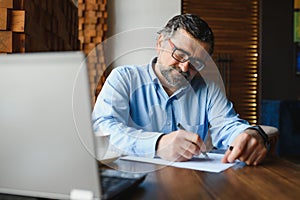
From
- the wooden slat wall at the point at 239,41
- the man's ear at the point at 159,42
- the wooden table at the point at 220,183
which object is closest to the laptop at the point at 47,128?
the wooden table at the point at 220,183

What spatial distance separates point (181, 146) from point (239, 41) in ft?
9.85

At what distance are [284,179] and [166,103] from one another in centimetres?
64

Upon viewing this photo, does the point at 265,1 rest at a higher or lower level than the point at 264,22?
higher

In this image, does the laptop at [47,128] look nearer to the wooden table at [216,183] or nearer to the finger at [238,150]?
the wooden table at [216,183]

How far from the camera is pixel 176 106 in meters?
1.37

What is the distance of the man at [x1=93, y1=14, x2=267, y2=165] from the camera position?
0.98 meters

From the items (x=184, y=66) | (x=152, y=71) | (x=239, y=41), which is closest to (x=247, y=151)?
(x=184, y=66)

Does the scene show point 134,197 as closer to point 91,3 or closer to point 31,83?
point 31,83

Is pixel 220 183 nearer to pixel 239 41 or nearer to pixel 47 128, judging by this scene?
pixel 47 128

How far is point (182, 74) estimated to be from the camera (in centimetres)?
127

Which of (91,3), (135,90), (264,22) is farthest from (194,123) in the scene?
(264,22)

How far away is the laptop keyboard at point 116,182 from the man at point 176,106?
10.6 inches

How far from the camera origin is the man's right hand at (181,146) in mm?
940

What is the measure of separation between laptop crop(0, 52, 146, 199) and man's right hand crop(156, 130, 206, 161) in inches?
17.5
